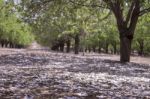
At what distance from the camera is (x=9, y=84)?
1458cm

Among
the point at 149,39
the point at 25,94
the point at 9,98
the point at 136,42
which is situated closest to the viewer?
the point at 9,98

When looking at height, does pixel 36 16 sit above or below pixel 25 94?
above

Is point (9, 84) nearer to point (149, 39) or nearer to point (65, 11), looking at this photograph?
point (65, 11)

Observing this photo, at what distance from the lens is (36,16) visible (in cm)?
3350

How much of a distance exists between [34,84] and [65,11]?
2242cm

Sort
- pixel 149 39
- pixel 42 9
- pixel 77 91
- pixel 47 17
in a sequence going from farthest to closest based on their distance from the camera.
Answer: pixel 149 39 → pixel 47 17 → pixel 42 9 → pixel 77 91

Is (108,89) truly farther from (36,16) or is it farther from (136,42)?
(136,42)

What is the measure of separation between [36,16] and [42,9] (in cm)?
103

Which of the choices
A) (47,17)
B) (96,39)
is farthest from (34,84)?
(96,39)

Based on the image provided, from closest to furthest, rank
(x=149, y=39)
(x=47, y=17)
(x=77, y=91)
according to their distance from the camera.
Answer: (x=77, y=91) → (x=47, y=17) → (x=149, y=39)

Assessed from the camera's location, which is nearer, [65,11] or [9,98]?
[9,98]

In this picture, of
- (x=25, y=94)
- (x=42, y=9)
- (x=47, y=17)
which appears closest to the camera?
(x=25, y=94)

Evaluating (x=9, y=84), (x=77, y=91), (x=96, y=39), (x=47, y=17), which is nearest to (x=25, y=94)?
(x=77, y=91)

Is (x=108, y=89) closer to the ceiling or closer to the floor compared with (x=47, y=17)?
closer to the floor
